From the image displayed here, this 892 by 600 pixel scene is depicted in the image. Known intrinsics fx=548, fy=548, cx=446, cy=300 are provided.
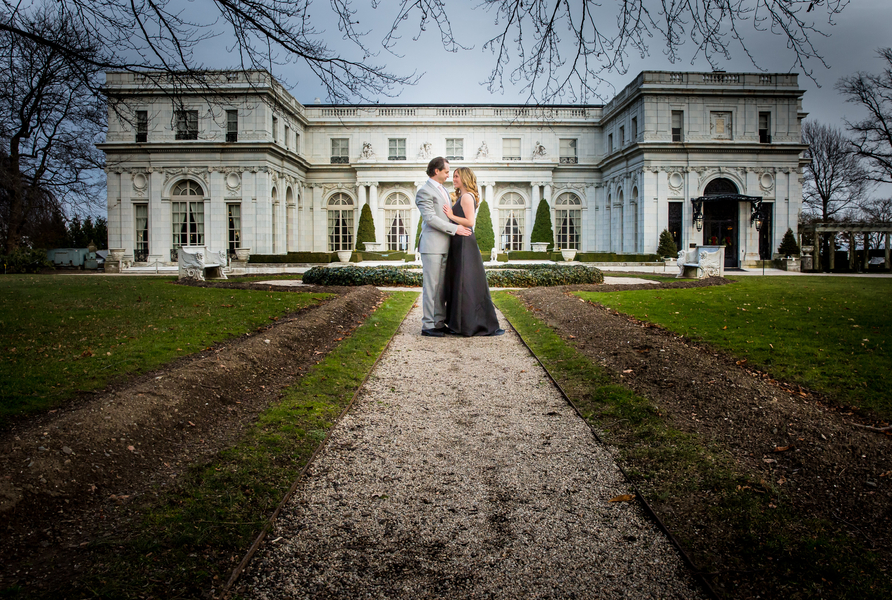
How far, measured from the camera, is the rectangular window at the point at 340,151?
41844 millimetres

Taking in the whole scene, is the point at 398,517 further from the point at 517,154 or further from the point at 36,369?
the point at 517,154

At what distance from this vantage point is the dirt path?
2.67 metres

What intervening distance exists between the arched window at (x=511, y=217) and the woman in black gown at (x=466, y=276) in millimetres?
32983

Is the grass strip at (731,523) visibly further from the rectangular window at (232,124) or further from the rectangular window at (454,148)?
the rectangular window at (454,148)

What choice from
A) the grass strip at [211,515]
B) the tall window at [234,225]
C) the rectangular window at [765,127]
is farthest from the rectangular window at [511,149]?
the grass strip at [211,515]

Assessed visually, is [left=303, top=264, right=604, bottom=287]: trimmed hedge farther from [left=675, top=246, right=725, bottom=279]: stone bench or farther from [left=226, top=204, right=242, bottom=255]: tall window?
[left=226, top=204, right=242, bottom=255]: tall window

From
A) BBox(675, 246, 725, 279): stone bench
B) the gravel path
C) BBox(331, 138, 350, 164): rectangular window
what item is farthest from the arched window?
the gravel path

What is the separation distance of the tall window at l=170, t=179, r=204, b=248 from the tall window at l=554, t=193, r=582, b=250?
81.6 feet

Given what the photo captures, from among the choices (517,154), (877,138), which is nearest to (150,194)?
(517,154)

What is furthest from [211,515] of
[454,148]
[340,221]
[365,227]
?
[454,148]

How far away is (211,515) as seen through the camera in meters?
2.86

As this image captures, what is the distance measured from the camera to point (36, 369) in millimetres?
5645

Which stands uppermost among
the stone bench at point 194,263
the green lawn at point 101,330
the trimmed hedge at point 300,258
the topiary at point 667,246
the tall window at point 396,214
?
the tall window at point 396,214

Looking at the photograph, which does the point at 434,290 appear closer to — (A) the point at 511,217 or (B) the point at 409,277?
(B) the point at 409,277
